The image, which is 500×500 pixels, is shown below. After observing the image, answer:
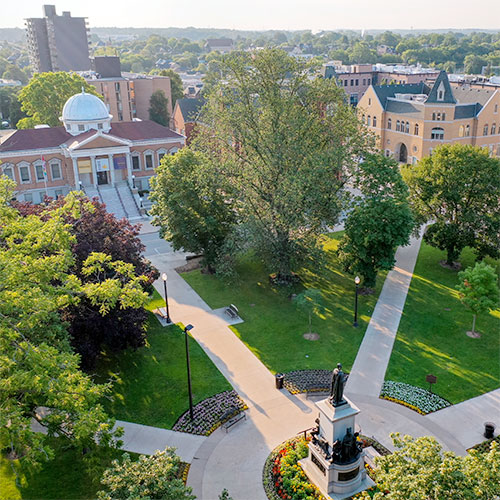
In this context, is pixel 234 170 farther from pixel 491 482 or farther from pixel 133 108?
pixel 133 108

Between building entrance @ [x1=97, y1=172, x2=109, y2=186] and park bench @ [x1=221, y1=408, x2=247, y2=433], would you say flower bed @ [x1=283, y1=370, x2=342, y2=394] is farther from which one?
building entrance @ [x1=97, y1=172, x2=109, y2=186]

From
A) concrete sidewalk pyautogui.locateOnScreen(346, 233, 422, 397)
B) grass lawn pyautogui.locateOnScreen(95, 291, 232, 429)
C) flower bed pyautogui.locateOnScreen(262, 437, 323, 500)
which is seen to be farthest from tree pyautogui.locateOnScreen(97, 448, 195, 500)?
concrete sidewalk pyautogui.locateOnScreen(346, 233, 422, 397)

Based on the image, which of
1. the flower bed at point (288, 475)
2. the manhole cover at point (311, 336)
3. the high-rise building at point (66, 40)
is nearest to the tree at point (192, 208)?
the manhole cover at point (311, 336)

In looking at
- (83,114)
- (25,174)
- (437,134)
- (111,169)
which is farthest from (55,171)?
(437,134)

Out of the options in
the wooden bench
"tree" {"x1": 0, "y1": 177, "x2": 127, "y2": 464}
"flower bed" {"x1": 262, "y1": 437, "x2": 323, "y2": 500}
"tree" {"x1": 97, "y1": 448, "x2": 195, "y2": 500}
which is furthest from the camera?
the wooden bench

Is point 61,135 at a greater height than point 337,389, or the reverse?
point 61,135

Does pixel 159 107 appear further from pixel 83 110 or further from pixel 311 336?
pixel 311 336
